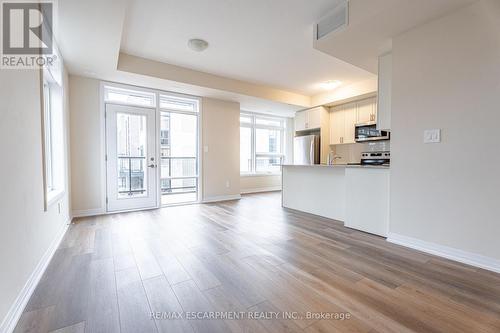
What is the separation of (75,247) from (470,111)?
425 cm

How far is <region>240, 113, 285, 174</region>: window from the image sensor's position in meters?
6.88

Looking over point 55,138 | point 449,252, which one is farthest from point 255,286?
point 55,138

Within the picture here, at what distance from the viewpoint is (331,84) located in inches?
201

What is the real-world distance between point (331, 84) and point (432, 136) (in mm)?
3089

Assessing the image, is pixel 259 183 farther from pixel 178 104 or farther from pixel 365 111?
pixel 365 111

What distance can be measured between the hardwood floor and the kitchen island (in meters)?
0.30

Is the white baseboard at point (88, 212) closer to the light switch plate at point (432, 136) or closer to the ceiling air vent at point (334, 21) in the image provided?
the ceiling air vent at point (334, 21)

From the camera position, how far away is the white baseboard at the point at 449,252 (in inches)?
81.0

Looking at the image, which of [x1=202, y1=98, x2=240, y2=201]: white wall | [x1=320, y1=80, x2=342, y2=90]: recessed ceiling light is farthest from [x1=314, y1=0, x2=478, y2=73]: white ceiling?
[x1=202, y1=98, x2=240, y2=201]: white wall

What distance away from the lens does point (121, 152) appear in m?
4.28

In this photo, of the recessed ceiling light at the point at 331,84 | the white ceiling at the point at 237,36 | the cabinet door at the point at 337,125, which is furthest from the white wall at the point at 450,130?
the cabinet door at the point at 337,125

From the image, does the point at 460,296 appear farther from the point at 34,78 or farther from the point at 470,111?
the point at 34,78

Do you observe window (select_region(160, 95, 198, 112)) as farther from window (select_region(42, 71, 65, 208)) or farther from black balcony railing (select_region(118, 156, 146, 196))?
window (select_region(42, 71, 65, 208))

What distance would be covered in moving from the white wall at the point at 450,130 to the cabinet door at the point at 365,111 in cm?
259
